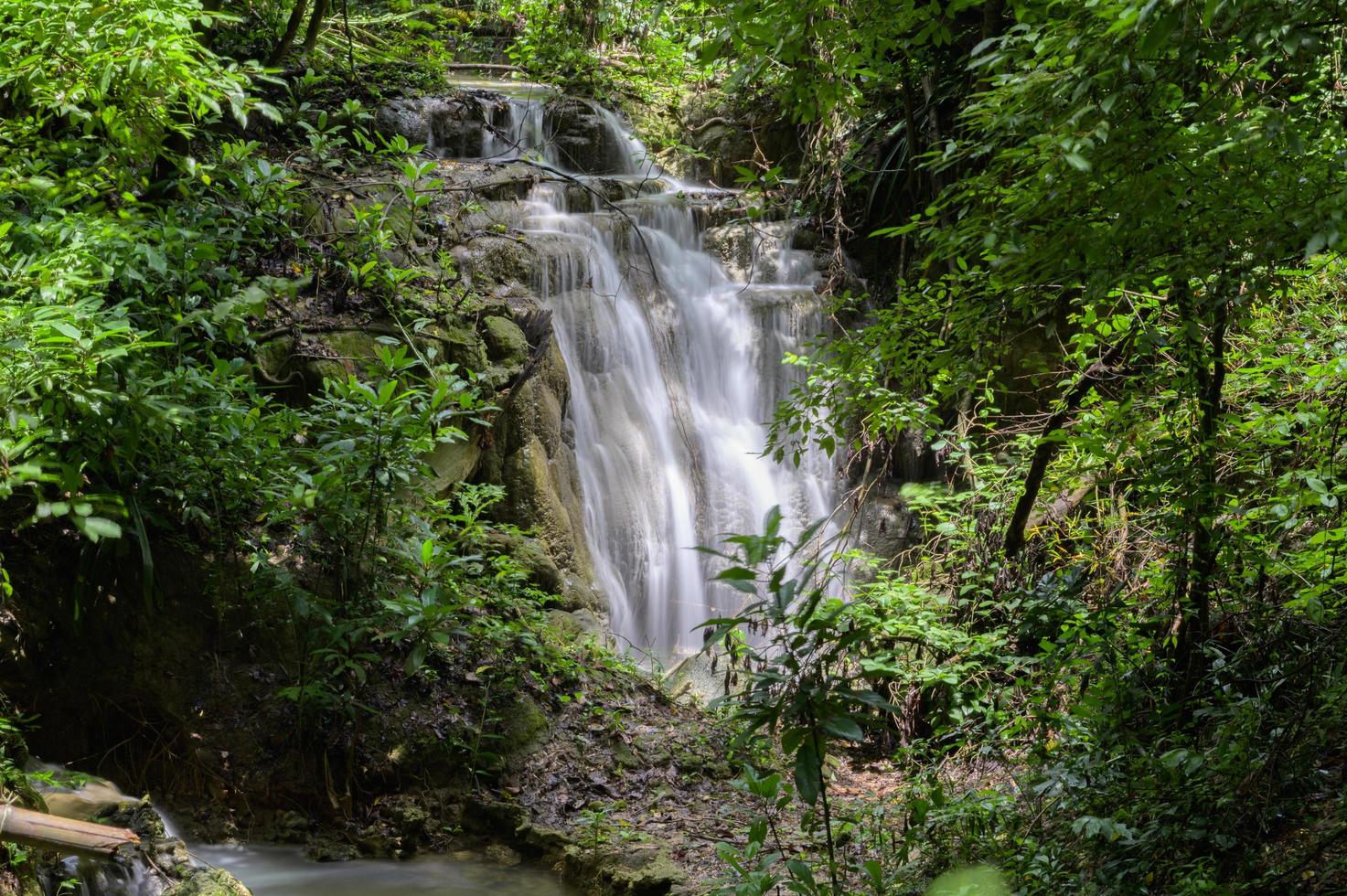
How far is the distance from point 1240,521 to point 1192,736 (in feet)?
3.14

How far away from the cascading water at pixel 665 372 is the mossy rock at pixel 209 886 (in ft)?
14.9

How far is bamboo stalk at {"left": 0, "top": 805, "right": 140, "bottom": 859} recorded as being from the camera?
2729mm

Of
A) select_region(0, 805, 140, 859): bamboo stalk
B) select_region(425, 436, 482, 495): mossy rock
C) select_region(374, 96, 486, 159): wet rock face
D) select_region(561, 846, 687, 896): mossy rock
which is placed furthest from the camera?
select_region(374, 96, 486, 159): wet rock face

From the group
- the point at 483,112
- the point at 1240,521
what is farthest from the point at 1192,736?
the point at 483,112

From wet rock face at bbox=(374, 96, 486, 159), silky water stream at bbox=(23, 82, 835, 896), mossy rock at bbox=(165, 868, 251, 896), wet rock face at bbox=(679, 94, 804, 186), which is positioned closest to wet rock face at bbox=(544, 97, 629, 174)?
silky water stream at bbox=(23, 82, 835, 896)

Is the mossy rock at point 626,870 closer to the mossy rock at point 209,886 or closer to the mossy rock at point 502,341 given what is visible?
the mossy rock at point 209,886

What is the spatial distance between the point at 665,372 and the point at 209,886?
6.82 meters

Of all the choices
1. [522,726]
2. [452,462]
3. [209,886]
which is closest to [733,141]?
[452,462]

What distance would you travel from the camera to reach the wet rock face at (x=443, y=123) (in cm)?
1075

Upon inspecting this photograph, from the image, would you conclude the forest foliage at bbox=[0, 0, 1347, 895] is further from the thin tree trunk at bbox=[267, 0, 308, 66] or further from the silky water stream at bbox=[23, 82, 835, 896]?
the silky water stream at bbox=[23, 82, 835, 896]

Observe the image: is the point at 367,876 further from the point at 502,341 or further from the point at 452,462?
the point at 502,341

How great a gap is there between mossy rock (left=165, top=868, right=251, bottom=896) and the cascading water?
453cm

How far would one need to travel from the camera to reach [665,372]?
9641 millimetres

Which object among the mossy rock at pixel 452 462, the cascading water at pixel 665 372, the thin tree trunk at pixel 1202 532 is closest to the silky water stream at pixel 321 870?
the mossy rock at pixel 452 462
